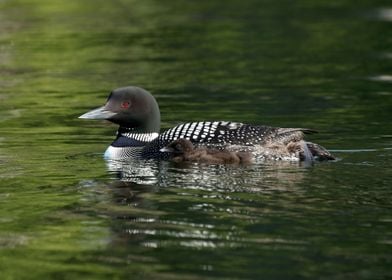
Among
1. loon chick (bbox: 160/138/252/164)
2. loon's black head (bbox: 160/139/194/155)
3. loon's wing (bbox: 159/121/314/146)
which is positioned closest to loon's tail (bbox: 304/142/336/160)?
loon's wing (bbox: 159/121/314/146)

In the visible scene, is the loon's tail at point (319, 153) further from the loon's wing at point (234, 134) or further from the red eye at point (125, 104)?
the red eye at point (125, 104)

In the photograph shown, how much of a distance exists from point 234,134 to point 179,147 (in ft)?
1.58

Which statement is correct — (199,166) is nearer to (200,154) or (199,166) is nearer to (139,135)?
(200,154)

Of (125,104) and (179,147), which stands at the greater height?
(125,104)

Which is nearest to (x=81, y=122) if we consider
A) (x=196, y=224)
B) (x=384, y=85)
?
(x=384, y=85)

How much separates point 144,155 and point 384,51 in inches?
417

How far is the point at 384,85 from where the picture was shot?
1747 cm

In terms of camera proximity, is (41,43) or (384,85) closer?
(384,85)

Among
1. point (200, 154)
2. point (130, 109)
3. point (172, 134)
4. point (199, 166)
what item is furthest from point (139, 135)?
point (199, 166)

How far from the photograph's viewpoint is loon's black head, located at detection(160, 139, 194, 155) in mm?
11148

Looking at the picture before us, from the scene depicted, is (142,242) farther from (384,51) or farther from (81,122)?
(384,51)

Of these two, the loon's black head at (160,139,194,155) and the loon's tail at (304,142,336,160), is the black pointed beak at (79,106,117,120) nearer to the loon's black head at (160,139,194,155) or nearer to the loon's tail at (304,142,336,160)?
the loon's black head at (160,139,194,155)

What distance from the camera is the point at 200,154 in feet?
36.5

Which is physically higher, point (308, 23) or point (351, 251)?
point (308, 23)
